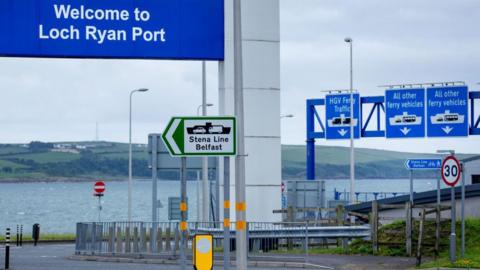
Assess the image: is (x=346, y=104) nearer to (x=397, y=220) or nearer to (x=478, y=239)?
(x=397, y=220)

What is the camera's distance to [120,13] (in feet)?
107

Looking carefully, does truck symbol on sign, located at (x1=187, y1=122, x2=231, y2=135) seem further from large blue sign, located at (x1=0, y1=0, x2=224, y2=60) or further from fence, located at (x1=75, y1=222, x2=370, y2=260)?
large blue sign, located at (x1=0, y1=0, x2=224, y2=60)

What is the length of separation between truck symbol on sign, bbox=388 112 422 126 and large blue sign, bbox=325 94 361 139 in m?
2.53

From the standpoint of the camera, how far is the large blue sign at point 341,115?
5259 centimetres

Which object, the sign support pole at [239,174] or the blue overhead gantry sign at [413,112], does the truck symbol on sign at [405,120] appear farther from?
the sign support pole at [239,174]

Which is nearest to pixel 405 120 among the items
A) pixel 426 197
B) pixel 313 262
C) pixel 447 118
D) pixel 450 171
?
pixel 447 118

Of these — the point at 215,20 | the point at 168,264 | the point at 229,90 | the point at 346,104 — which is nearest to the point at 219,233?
the point at 168,264

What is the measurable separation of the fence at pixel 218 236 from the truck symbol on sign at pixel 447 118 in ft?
49.1

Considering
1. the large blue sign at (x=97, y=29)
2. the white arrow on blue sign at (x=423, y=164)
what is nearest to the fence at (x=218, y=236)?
the white arrow on blue sign at (x=423, y=164)

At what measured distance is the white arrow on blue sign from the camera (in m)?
31.9

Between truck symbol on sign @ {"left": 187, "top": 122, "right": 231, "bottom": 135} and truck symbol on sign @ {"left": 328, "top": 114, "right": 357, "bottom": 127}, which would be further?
truck symbol on sign @ {"left": 328, "top": 114, "right": 357, "bottom": 127}

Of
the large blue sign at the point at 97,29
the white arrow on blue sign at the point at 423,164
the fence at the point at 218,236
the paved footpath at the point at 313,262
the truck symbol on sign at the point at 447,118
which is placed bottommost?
the paved footpath at the point at 313,262

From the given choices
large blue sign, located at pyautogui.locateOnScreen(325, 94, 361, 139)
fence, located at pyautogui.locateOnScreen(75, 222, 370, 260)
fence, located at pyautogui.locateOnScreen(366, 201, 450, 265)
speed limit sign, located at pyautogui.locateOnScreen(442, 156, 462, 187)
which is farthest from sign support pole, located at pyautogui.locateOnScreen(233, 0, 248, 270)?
large blue sign, located at pyautogui.locateOnScreen(325, 94, 361, 139)

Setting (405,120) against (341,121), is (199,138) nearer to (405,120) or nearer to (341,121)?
(405,120)
